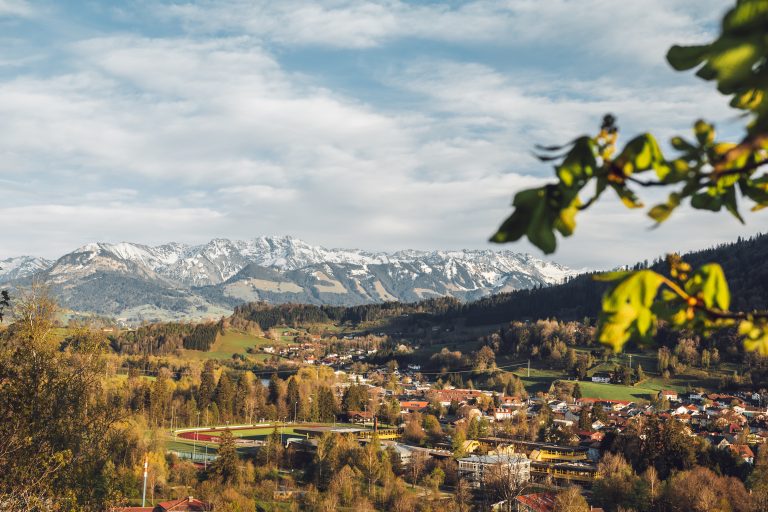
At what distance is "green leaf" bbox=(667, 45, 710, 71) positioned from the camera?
962 mm

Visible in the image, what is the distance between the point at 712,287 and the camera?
121 cm

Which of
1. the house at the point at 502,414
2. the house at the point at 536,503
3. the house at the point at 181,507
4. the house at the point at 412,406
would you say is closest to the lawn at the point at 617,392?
the house at the point at 502,414

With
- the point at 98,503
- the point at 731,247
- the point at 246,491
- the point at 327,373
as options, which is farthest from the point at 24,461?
the point at 731,247

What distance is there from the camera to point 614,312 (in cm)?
104

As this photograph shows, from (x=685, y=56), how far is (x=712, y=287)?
47cm

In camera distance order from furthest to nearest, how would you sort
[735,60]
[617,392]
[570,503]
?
[617,392]
[570,503]
[735,60]

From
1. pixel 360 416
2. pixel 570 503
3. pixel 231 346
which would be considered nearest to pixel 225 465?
pixel 570 503

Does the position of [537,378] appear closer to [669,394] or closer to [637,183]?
[669,394]

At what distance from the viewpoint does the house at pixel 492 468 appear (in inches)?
1689

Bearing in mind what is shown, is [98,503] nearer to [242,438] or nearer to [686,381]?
[242,438]

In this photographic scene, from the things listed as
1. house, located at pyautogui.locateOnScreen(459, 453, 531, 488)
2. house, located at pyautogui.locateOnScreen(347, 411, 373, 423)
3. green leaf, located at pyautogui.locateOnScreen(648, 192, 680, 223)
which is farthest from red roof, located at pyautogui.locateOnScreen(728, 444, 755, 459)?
green leaf, located at pyautogui.locateOnScreen(648, 192, 680, 223)

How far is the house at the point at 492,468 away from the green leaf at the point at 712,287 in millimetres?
42732

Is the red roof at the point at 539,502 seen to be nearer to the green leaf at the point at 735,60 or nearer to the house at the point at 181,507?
the house at the point at 181,507

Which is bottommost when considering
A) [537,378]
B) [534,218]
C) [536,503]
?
[536,503]
